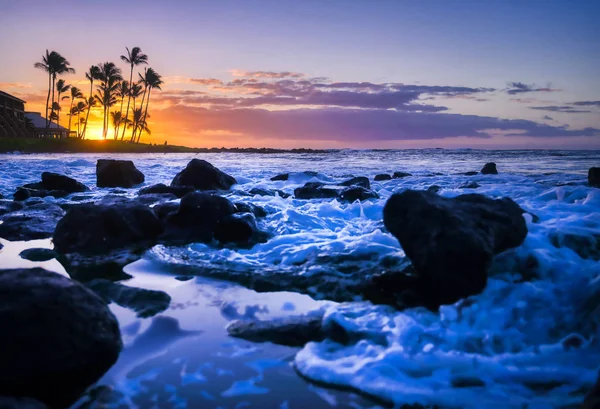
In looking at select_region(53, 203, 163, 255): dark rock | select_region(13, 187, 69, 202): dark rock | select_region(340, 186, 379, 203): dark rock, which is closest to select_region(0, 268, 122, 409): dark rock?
select_region(53, 203, 163, 255): dark rock

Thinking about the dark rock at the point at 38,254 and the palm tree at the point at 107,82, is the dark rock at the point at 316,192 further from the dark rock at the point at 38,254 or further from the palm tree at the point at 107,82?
the palm tree at the point at 107,82

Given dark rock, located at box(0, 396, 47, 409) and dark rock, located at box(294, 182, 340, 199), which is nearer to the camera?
dark rock, located at box(0, 396, 47, 409)

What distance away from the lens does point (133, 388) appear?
7.29 feet

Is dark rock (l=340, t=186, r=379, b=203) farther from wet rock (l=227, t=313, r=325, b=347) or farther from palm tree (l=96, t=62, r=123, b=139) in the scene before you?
palm tree (l=96, t=62, r=123, b=139)

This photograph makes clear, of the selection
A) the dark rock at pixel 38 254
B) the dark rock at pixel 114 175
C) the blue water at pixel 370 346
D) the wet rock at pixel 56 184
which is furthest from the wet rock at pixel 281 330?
the dark rock at pixel 114 175

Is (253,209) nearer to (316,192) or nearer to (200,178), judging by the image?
(316,192)

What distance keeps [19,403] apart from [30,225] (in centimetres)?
484

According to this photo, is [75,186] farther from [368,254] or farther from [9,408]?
[9,408]

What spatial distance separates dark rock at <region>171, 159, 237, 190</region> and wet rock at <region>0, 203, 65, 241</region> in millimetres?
4195

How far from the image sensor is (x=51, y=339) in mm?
2193

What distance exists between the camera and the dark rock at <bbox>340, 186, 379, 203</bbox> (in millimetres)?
8922

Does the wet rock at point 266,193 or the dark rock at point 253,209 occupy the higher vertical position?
the wet rock at point 266,193

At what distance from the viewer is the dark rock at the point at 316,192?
31.5ft

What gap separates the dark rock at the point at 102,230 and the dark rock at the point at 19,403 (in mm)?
3088
